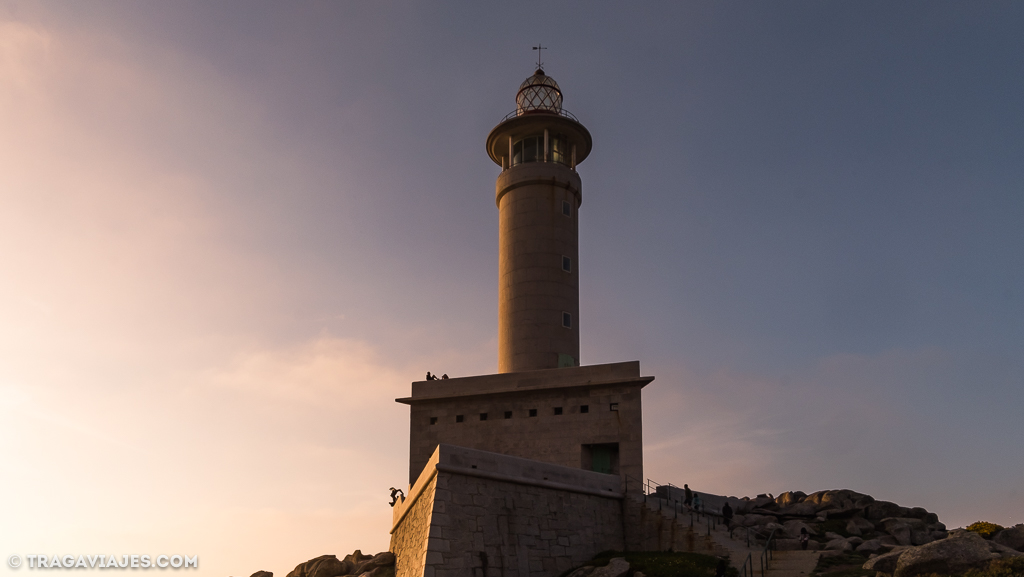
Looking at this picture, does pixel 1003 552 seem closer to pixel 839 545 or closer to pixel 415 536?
pixel 839 545

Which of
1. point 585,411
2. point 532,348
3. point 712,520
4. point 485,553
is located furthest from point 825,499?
point 485,553

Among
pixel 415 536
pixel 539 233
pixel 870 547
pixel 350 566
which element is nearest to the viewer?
pixel 415 536

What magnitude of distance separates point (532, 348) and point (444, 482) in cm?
1218

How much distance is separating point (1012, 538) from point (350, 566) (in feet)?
71.7

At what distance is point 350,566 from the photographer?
29.7 m

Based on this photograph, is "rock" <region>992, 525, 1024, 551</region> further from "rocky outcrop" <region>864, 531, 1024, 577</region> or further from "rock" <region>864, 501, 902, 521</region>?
"rocky outcrop" <region>864, 531, 1024, 577</region>

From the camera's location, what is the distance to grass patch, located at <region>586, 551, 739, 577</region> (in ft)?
74.3

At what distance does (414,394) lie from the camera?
3384 cm

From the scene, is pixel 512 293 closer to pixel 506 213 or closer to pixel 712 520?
pixel 506 213

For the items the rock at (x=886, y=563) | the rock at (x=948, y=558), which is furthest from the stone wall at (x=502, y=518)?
the rock at (x=948, y=558)

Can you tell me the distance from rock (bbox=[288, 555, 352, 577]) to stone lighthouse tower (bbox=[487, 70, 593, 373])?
10.3 meters

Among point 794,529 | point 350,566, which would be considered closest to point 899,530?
point 794,529

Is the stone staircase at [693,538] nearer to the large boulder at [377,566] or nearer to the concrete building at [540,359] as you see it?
the concrete building at [540,359]

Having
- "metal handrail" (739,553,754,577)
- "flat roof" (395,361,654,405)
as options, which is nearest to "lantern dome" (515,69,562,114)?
"flat roof" (395,361,654,405)
